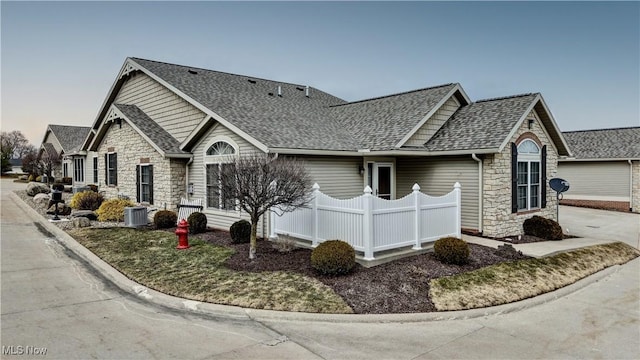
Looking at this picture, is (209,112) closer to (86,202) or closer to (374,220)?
(374,220)

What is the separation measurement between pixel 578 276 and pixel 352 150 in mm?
7196

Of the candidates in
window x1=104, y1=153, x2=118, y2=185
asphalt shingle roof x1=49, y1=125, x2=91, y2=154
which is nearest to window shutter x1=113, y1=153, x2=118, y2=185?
window x1=104, y1=153, x2=118, y2=185

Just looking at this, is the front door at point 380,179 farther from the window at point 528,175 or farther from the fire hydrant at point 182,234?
the fire hydrant at point 182,234

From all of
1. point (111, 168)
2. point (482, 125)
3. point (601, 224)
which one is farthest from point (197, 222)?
point (601, 224)

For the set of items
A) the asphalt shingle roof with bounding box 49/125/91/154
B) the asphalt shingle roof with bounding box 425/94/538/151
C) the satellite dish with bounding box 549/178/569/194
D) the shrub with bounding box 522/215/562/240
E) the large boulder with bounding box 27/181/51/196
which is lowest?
the shrub with bounding box 522/215/562/240

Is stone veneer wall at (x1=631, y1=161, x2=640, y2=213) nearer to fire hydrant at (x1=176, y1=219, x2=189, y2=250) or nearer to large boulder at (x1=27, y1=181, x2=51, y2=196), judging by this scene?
fire hydrant at (x1=176, y1=219, x2=189, y2=250)

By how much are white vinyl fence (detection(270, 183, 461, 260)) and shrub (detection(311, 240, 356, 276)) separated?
31.3 inches

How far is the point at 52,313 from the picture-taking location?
20.8 feet

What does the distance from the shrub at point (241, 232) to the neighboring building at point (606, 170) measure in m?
20.0

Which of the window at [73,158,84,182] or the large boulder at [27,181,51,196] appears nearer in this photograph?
the large boulder at [27,181,51,196]

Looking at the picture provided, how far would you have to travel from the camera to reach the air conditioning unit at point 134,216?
1441 centimetres

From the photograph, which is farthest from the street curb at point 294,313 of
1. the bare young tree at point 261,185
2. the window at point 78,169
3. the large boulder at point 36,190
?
the window at point 78,169

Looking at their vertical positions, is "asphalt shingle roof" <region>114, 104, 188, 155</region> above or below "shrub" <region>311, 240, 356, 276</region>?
above

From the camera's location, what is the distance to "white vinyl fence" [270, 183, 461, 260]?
8.75 meters
